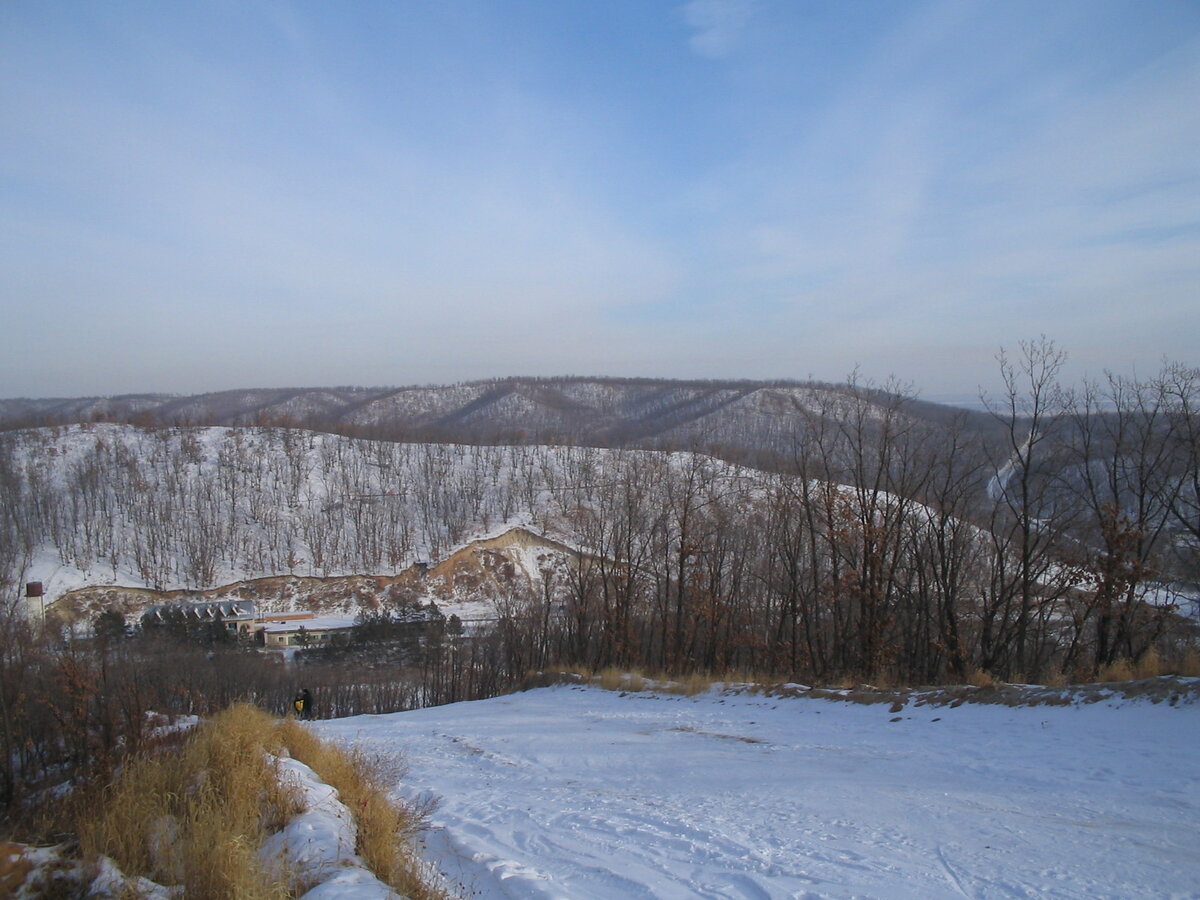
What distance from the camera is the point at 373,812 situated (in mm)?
5051

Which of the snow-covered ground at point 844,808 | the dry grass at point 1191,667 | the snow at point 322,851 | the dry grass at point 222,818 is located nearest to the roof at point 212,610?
the snow-covered ground at point 844,808

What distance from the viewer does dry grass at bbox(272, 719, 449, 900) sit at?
428 centimetres

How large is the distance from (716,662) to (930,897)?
1797cm

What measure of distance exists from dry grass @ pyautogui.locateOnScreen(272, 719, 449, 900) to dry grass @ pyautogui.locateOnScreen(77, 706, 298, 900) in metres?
0.58

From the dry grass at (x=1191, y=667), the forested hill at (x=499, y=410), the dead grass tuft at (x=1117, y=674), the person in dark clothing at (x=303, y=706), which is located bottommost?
the person in dark clothing at (x=303, y=706)

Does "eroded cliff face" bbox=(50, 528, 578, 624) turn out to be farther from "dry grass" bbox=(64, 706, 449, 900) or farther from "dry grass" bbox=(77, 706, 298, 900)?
"dry grass" bbox=(77, 706, 298, 900)

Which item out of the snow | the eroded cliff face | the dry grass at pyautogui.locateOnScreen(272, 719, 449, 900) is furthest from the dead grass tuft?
the eroded cliff face

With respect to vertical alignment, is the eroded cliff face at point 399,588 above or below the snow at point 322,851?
below

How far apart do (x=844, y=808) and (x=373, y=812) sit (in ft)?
11.8

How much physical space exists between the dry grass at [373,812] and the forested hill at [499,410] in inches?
3122

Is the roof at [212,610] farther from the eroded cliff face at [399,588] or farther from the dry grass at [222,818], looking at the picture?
the dry grass at [222,818]

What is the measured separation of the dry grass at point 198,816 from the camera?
3965mm

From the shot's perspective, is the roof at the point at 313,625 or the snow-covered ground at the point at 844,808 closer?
the snow-covered ground at the point at 844,808

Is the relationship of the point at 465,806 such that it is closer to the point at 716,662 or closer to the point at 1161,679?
the point at 1161,679
